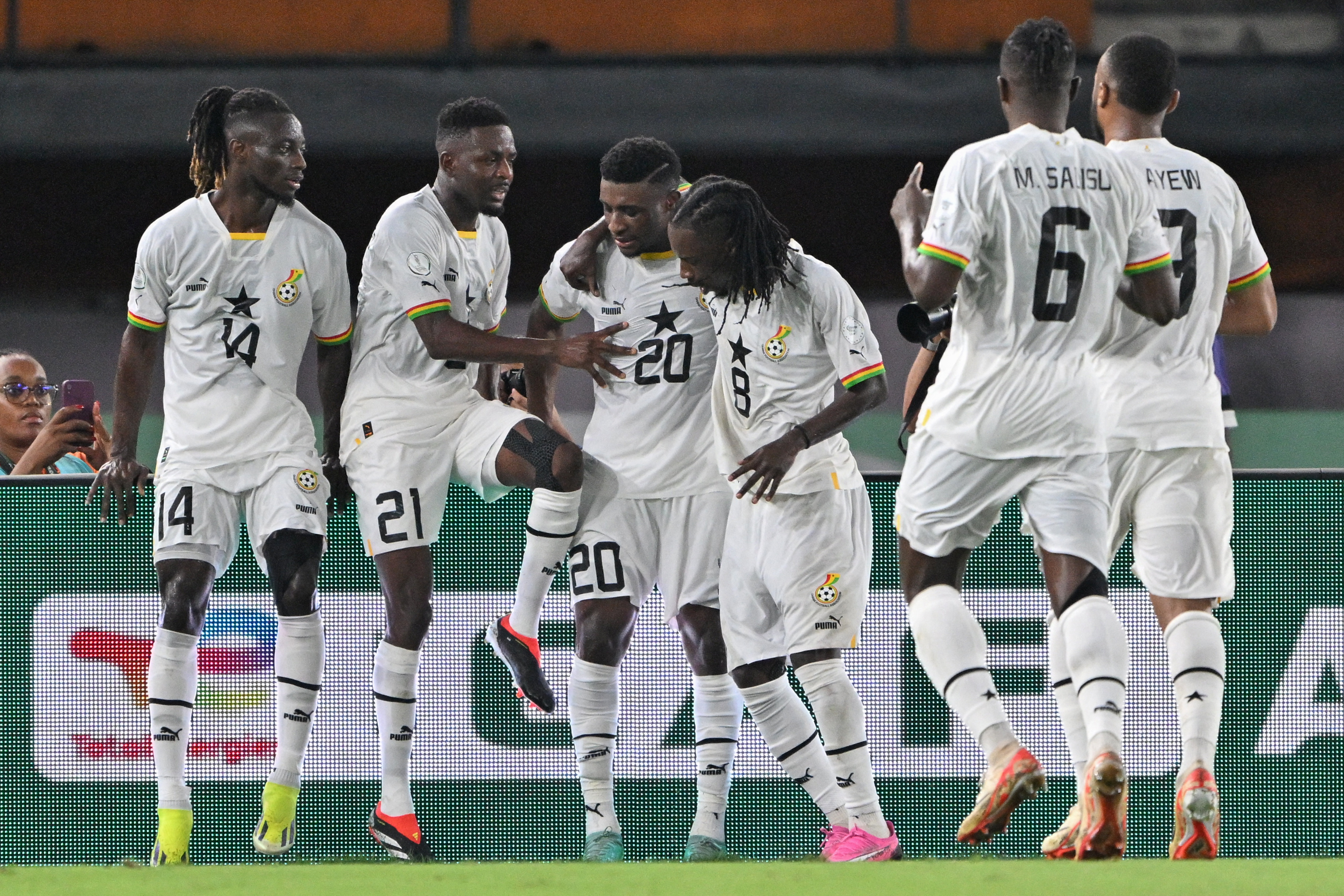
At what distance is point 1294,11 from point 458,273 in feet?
24.4

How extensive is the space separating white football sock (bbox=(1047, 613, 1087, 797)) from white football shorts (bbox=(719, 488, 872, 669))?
658mm

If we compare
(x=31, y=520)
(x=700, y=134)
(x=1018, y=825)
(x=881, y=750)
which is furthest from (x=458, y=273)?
(x=700, y=134)

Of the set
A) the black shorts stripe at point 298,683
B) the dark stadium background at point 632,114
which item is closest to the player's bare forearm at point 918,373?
the black shorts stripe at point 298,683

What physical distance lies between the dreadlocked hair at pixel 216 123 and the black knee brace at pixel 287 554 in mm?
1046

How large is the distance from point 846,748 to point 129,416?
2.23 meters

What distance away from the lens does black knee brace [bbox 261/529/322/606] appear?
468 centimetres

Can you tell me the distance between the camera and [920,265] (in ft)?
12.2

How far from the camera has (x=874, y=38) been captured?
32.6 ft

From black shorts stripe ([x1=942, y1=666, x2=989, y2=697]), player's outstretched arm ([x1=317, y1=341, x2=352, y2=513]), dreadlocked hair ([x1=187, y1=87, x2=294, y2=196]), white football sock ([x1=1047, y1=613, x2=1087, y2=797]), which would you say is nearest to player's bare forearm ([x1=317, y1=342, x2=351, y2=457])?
player's outstretched arm ([x1=317, y1=341, x2=352, y2=513])

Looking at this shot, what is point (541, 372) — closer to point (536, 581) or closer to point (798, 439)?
point (536, 581)

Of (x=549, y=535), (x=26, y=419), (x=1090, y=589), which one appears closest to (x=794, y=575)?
(x=549, y=535)

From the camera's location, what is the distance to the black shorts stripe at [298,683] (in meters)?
4.73

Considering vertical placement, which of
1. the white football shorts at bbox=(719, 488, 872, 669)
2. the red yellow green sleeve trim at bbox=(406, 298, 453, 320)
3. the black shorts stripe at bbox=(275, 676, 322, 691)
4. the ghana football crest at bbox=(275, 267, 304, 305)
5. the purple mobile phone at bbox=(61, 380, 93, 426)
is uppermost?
the ghana football crest at bbox=(275, 267, 304, 305)

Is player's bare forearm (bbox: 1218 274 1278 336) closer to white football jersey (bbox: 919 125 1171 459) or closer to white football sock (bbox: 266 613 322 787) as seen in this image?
white football jersey (bbox: 919 125 1171 459)
